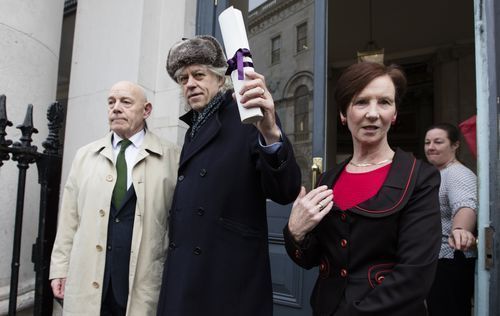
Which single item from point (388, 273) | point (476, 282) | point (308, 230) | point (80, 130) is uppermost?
point (80, 130)

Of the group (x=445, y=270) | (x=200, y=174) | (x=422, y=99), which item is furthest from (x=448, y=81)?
(x=200, y=174)

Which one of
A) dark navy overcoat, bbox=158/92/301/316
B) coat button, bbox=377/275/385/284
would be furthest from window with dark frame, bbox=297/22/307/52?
coat button, bbox=377/275/385/284

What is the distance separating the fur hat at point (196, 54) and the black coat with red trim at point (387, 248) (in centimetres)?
91

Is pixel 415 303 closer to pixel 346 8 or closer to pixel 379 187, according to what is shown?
pixel 379 187

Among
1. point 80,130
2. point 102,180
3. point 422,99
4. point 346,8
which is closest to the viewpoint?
point 102,180

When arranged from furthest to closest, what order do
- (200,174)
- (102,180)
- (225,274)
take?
(102,180)
(200,174)
(225,274)

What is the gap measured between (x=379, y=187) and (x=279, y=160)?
0.36 meters

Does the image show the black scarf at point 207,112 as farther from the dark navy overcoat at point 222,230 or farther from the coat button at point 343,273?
the coat button at point 343,273

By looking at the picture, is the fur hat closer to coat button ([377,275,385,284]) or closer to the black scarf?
the black scarf

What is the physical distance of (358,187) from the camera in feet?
4.75

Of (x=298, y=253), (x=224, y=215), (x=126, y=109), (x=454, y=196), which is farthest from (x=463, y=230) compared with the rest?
(x=126, y=109)

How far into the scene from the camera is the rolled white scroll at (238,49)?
1.27 m

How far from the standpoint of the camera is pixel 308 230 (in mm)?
1411

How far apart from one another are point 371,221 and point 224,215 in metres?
0.61
